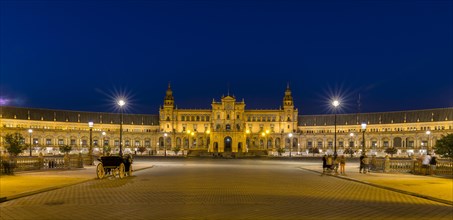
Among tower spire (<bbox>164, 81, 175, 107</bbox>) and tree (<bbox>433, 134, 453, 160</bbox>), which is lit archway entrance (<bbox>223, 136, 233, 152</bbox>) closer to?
tower spire (<bbox>164, 81, 175, 107</bbox>)

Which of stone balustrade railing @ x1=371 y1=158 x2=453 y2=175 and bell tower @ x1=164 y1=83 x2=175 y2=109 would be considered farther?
bell tower @ x1=164 y1=83 x2=175 y2=109

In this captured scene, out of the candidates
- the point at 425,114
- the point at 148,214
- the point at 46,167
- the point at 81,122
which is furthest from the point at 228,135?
the point at 148,214

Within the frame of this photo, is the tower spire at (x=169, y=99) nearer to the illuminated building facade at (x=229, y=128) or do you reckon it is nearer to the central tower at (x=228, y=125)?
the illuminated building facade at (x=229, y=128)

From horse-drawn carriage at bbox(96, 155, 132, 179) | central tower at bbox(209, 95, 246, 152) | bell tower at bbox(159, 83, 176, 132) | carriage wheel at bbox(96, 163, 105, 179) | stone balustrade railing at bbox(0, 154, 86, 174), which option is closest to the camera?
carriage wheel at bbox(96, 163, 105, 179)

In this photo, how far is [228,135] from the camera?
144125 mm

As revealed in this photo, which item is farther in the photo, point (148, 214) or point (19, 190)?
point (19, 190)

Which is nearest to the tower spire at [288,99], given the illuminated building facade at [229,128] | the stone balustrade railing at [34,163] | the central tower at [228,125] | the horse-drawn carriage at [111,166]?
the illuminated building facade at [229,128]

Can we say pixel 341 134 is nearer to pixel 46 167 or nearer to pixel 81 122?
pixel 81 122

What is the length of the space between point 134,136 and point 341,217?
468 feet

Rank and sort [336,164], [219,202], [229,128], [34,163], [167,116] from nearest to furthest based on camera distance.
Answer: [219,202] < [336,164] < [34,163] < [229,128] < [167,116]

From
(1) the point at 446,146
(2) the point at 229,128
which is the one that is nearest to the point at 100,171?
(1) the point at 446,146

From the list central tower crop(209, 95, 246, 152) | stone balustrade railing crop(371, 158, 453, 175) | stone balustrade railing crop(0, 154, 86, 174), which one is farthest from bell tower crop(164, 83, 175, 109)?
stone balustrade railing crop(371, 158, 453, 175)

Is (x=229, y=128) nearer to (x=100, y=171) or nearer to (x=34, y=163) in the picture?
(x=34, y=163)

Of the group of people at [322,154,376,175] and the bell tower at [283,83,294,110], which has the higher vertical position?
the bell tower at [283,83,294,110]
